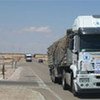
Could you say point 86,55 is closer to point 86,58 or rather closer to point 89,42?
point 86,58

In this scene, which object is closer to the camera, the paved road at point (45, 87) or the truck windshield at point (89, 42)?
the truck windshield at point (89, 42)

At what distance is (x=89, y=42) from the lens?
2306 centimetres

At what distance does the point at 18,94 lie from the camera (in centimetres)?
2406

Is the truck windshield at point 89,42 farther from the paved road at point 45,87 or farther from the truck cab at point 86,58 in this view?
the paved road at point 45,87

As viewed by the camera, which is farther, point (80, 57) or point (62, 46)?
point (62, 46)

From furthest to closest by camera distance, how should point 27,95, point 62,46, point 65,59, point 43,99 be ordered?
point 62,46 < point 65,59 < point 27,95 < point 43,99

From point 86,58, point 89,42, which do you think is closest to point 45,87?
point 86,58

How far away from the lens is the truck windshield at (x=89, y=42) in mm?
23031

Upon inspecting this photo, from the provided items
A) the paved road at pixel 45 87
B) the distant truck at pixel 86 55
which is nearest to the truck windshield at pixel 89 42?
the distant truck at pixel 86 55

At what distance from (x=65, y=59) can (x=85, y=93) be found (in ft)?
12.2

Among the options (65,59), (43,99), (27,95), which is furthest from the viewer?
(65,59)

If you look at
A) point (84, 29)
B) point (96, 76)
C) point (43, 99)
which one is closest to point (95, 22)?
point (84, 29)

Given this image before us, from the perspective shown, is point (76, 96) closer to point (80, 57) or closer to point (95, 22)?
point (80, 57)

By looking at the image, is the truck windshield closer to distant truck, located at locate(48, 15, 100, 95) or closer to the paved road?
distant truck, located at locate(48, 15, 100, 95)
